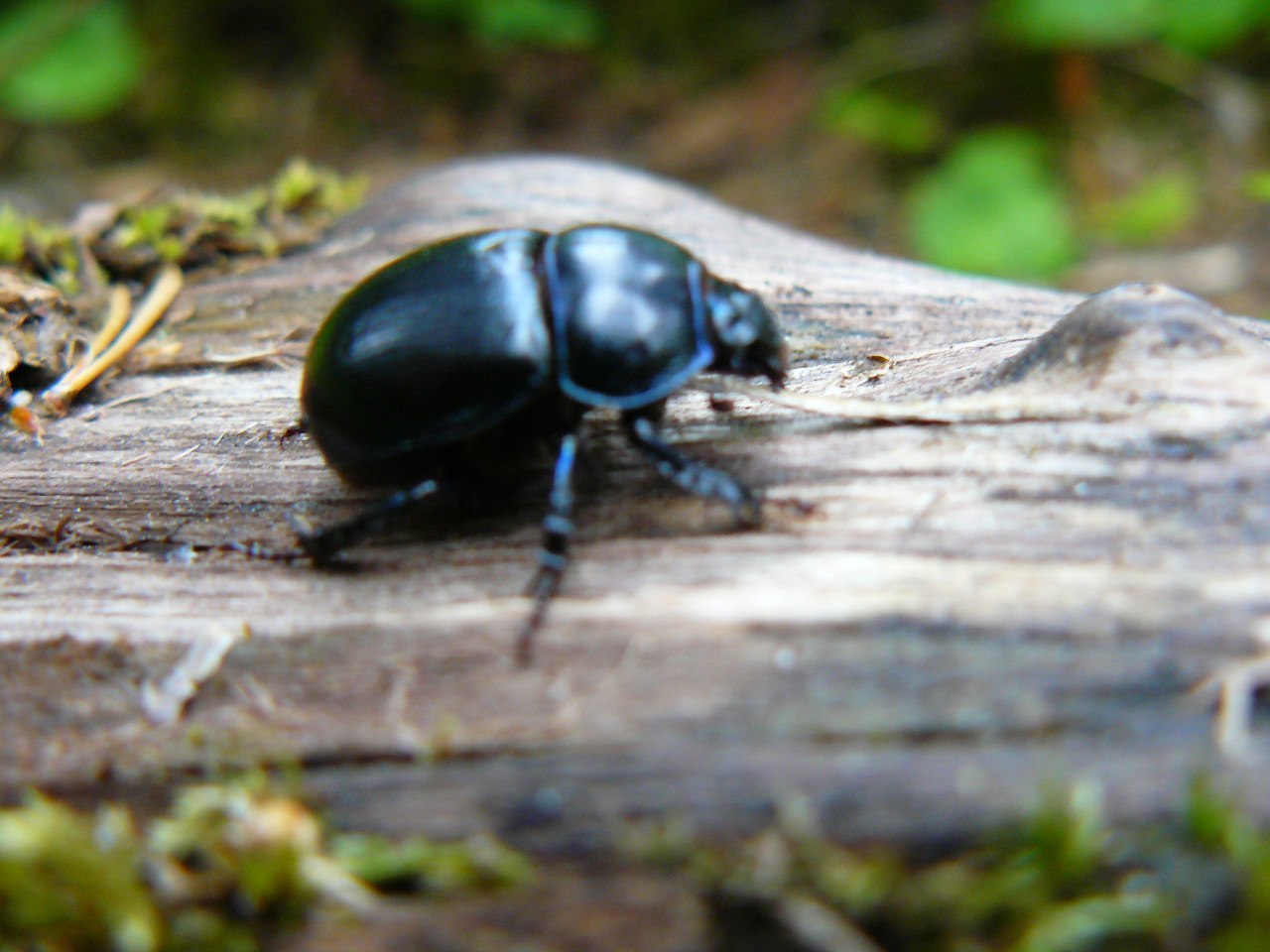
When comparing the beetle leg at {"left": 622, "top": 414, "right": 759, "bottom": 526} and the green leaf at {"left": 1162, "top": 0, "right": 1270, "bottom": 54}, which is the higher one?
the green leaf at {"left": 1162, "top": 0, "right": 1270, "bottom": 54}

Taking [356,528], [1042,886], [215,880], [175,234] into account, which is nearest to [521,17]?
[175,234]

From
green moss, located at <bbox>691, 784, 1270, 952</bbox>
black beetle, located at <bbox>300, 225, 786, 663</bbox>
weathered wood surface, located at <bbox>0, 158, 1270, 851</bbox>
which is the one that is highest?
black beetle, located at <bbox>300, 225, 786, 663</bbox>

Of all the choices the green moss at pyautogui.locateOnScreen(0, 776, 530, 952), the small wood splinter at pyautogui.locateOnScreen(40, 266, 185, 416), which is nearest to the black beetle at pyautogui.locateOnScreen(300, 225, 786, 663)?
the green moss at pyautogui.locateOnScreen(0, 776, 530, 952)

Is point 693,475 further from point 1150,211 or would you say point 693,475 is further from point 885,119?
point 885,119

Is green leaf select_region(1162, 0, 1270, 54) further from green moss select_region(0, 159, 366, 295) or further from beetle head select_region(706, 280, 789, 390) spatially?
green moss select_region(0, 159, 366, 295)

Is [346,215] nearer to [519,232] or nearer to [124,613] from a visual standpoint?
[519,232]

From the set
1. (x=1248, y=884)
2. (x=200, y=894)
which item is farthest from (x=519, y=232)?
(x=1248, y=884)

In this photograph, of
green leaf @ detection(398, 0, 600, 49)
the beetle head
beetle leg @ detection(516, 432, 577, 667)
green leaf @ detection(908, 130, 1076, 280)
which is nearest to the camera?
beetle leg @ detection(516, 432, 577, 667)
